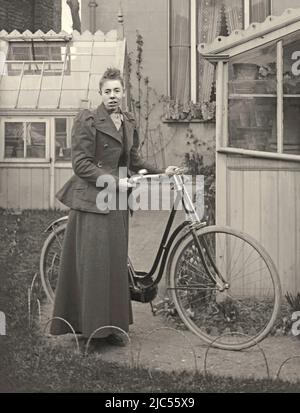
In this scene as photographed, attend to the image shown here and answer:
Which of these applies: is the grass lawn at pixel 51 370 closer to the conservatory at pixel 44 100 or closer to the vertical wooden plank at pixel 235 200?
the conservatory at pixel 44 100

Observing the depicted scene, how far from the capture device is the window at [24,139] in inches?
167

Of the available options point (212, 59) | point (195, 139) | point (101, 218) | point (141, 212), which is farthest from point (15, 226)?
point (212, 59)

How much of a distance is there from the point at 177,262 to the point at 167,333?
0.43m

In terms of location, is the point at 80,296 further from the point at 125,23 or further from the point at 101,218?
the point at 125,23

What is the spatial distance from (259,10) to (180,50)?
1.81 ft

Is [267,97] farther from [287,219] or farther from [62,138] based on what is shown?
[62,138]

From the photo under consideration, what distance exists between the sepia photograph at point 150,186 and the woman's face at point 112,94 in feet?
0.03

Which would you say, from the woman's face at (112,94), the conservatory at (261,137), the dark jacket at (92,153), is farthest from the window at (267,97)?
the woman's face at (112,94)

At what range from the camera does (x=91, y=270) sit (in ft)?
12.3

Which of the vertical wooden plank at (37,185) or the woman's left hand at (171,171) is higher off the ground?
the woman's left hand at (171,171)

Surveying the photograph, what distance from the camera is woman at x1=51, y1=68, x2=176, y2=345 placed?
3678 mm

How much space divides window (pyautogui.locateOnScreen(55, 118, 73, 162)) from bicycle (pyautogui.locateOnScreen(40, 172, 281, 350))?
1.35 feet

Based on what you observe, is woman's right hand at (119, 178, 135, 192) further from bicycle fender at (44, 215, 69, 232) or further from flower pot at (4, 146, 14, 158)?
flower pot at (4, 146, 14, 158)

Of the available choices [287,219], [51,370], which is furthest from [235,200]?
[51,370]
